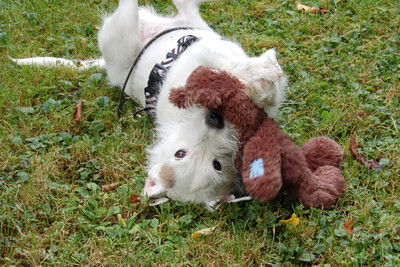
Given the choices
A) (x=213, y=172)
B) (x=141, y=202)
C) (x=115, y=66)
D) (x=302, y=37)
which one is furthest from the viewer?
(x=302, y=37)

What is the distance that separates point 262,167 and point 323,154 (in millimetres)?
758

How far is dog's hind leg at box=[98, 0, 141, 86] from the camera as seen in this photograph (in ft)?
11.6

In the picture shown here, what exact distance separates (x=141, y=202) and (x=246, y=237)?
0.68 meters

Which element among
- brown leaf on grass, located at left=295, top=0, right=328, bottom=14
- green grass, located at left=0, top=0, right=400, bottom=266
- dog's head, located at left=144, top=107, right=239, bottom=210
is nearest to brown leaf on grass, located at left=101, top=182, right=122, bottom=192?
green grass, located at left=0, top=0, right=400, bottom=266

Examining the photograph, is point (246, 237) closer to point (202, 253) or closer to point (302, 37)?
point (202, 253)

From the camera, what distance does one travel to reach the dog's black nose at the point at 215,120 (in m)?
2.46

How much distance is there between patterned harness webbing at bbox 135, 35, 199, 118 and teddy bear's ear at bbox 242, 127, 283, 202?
3.48ft

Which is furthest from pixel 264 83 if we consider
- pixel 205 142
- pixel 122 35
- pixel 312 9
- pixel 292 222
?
pixel 312 9

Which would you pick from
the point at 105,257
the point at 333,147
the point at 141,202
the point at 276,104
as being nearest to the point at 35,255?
the point at 105,257

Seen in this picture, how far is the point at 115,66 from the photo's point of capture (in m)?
3.68

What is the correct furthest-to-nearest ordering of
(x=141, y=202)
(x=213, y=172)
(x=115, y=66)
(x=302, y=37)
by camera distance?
(x=302, y=37) → (x=115, y=66) → (x=141, y=202) → (x=213, y=172)

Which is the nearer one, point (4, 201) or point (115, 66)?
point (4, 201)

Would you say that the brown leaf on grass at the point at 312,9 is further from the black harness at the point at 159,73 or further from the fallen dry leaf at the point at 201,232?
the fallen dry leaf at the point at 201,232

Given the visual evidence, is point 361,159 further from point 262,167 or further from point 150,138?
point 150,138
